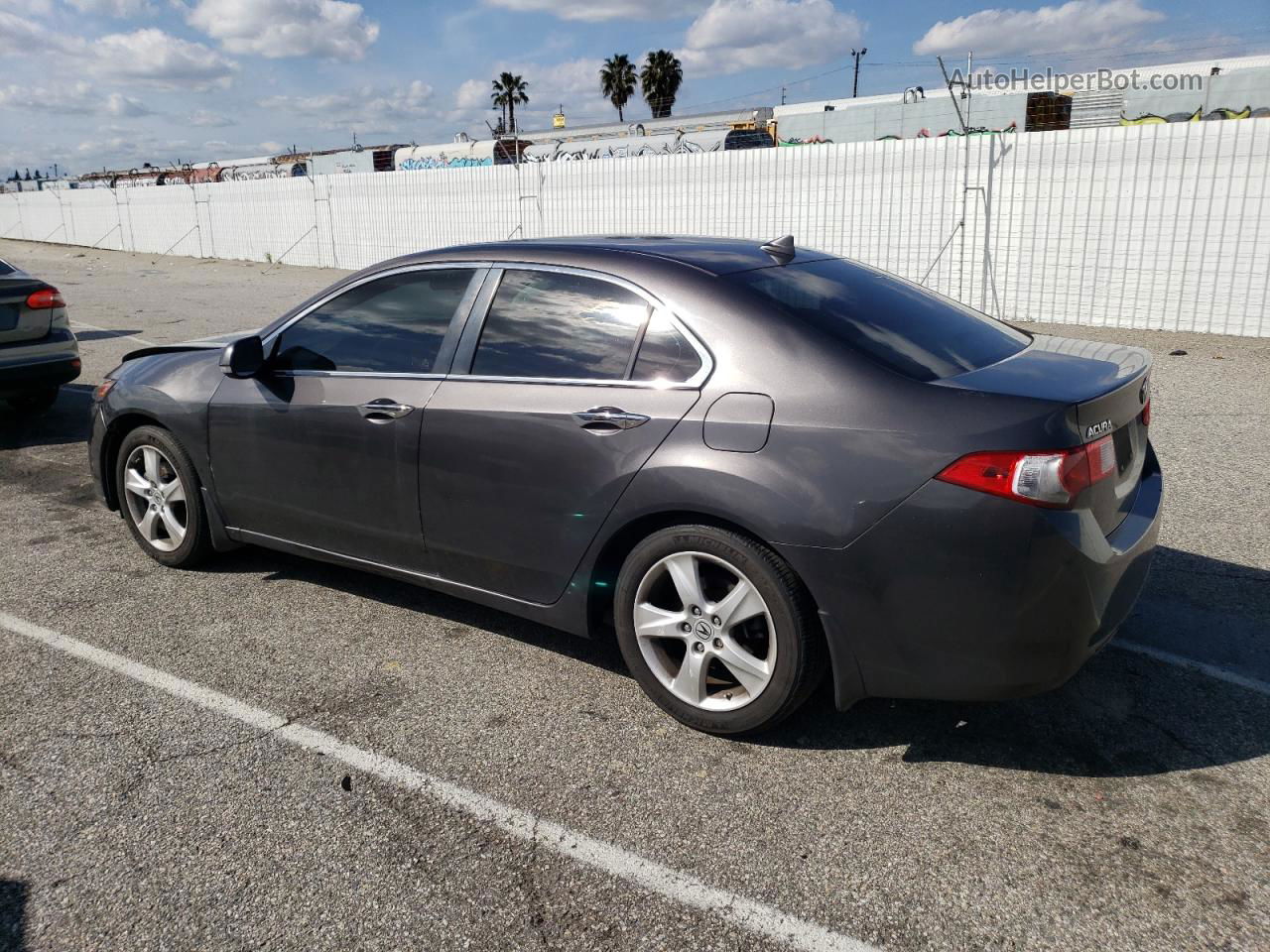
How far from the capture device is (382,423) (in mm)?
3988

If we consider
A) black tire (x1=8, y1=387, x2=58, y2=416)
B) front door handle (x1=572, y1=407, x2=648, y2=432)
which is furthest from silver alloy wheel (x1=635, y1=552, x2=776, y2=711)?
black tire (x1=8, y1=387, x2=58, y2=416)

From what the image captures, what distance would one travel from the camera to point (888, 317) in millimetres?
3512

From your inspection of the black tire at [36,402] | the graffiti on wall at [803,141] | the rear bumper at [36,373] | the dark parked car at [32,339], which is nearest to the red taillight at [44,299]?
the dark parked car at [32,339]

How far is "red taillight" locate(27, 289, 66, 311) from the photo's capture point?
803 cm

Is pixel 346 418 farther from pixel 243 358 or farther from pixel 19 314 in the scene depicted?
pixel 19 314

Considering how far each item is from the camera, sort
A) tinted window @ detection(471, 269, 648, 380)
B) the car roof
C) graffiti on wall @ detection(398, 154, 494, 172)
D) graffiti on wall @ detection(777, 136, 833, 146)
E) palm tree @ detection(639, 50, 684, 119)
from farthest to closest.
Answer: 1. palm tree @ detection(639, 50, 684, 119)
2. graffiti on wall @ detection(398, 154, 494, 172)
3. graffiti on wall @ detection(777, 136, 833, 146)
4. the car roof
5. tinted window @ detection(471, 269, 648, 380)

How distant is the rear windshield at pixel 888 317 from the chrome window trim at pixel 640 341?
0.94ft

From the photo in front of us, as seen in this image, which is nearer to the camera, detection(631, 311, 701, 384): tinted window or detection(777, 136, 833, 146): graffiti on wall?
detection(631, 311, 701, 384): tinted window

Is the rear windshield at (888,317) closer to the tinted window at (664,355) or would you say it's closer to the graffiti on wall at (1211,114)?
the tinted window at (664,355)

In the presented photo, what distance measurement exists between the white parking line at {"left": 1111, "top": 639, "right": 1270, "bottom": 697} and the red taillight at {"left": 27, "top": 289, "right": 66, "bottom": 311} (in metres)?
7.95

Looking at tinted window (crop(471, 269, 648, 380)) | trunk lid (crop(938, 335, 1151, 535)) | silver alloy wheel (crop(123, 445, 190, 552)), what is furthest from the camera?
silver alloy wheel (crop(123, 445, 190, 552))

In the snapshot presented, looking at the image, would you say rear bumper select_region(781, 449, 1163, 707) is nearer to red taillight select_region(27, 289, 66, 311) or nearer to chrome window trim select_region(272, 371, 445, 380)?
chrome window trim select_region(272, 371, 445, 380)

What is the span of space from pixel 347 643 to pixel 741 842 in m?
2.07

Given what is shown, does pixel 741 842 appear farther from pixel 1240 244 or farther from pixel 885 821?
pixel 1240 244
